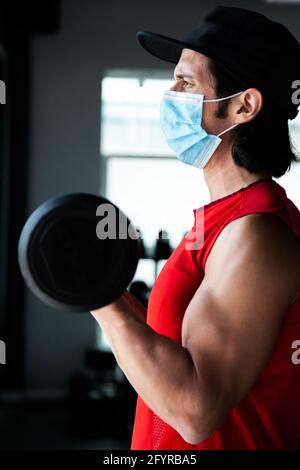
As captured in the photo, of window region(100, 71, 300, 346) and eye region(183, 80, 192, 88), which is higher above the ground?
eye region(183, 80, 192, 88)

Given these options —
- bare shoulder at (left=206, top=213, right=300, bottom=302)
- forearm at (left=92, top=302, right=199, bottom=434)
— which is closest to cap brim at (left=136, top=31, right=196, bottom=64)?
bare shoulder at (left=206, top=213, right=300, bottom=302)

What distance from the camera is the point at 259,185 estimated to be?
101 cm

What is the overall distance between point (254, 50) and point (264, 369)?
47 centimetres

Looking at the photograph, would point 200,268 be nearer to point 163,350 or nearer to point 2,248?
point 163,350

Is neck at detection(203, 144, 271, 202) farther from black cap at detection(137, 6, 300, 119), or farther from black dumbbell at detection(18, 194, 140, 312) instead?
black dumbbell at detection(18, 194, 140, 312)

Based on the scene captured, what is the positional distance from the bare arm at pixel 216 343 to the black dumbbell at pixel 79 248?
69mm

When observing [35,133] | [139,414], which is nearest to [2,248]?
[35,133]

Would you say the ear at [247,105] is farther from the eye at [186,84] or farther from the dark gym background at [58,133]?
the dark gym background at [58,133]

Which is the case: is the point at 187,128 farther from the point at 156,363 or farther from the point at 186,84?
the point at 156,363

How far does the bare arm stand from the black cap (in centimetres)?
29

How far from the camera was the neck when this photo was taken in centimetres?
106

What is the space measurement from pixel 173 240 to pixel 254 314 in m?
4.23

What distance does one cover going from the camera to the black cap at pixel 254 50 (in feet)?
3.33

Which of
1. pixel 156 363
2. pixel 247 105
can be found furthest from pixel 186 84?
pixel 156 363
